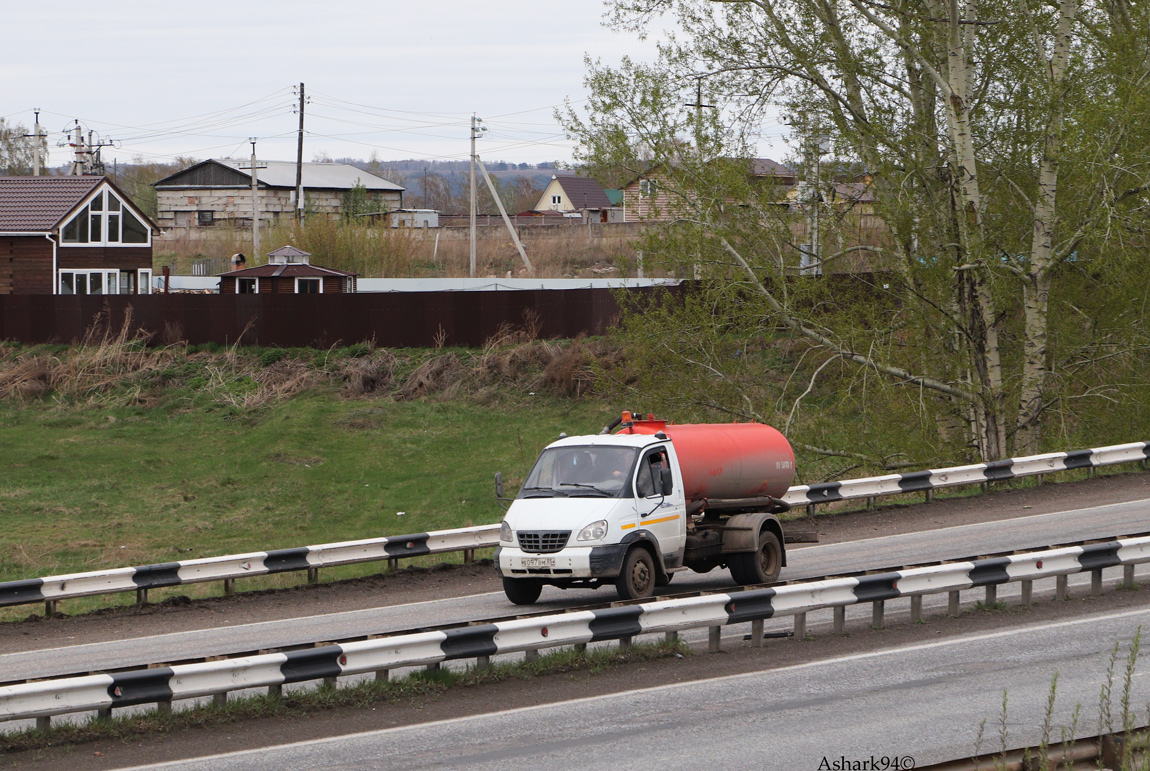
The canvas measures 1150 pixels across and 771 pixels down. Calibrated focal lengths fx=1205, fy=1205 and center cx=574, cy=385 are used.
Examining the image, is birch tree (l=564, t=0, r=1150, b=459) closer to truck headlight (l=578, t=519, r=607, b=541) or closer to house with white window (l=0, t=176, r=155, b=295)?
truck headlight (l=578, t=519, r=607, b=541)

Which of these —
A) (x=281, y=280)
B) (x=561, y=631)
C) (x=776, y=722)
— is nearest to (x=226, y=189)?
(x=281, y=280)

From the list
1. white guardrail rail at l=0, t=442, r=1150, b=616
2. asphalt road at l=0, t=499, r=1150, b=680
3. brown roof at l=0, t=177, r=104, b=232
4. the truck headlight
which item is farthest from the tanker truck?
brown roof at l=0, t=177, r=104, b=232

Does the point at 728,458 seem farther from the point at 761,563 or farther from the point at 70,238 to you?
the point at 70,238

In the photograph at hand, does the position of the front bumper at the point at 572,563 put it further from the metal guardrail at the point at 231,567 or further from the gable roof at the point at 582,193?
the gable roof at the point at 582,193

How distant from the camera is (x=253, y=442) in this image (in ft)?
114

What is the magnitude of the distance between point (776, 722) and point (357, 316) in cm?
3538

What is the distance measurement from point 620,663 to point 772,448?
5307 millimetres

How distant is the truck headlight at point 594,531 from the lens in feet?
43.7

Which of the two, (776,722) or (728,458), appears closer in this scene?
(776,722)

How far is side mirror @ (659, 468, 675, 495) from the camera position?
564 inches

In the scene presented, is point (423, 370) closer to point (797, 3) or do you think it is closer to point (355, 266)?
point (797, 3)

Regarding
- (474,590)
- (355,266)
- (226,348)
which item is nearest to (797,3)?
(474,590)

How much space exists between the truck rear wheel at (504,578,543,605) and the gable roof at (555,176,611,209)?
124 meters

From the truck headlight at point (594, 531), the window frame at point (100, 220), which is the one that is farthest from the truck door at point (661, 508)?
the window frame at point (100, 220)
